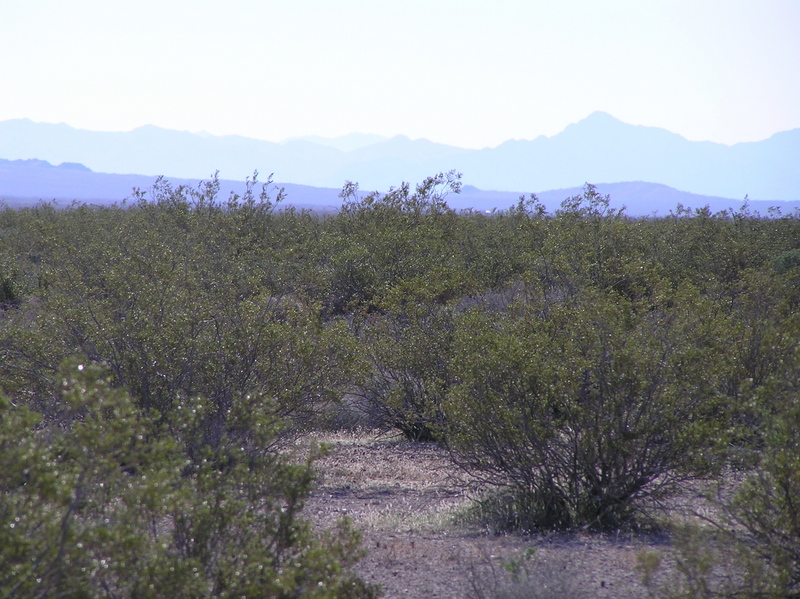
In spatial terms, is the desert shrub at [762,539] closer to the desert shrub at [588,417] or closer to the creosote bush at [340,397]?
the creosote bush at [340,397]

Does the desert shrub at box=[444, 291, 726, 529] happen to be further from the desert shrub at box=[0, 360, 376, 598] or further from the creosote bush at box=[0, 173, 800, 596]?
the desert shrub at box=[0, 360, 376, 598]

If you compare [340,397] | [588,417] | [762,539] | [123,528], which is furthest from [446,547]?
[340,397]

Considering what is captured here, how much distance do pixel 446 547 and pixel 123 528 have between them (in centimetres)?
270

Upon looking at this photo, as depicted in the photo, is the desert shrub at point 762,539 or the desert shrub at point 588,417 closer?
the desert shrub at point 762,539

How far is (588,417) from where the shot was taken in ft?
17.5

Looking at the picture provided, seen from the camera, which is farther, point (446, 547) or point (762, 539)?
point (446, 547)

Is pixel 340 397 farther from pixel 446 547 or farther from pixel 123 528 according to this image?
pixel 123 528

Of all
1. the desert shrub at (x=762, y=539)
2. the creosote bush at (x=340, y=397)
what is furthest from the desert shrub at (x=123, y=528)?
the desert shrub at (x=762, y=539)

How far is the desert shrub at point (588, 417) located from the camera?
527 cm

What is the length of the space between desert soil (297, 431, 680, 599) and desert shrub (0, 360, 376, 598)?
955 millimetres

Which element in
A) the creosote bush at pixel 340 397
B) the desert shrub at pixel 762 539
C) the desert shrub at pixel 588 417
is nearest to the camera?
the creosote bush at pixel 340 397

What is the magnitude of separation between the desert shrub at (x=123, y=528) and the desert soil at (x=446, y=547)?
3.13 feet

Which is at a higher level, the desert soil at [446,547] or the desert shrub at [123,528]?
the desert shrub at [123,528]

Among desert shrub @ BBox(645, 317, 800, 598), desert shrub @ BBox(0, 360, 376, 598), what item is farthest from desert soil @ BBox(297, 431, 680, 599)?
desert shrub @ BBox(0, 360, 376, 598)
